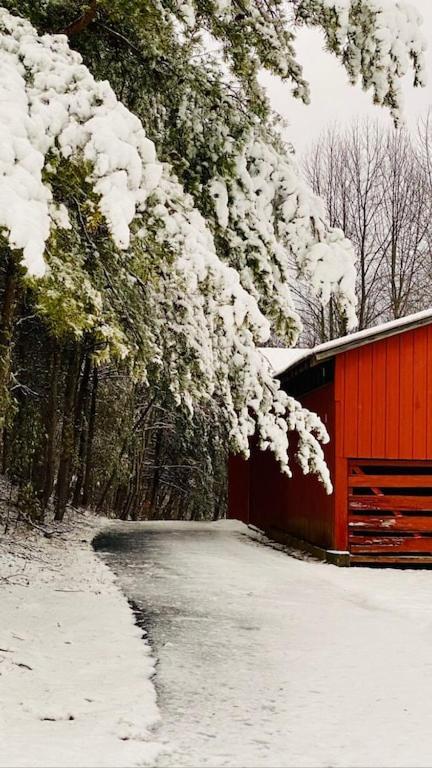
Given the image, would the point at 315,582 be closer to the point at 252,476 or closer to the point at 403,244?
the point at 252,476

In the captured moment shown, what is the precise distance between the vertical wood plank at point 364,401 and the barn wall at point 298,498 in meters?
0.42

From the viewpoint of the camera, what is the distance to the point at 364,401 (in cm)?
1287

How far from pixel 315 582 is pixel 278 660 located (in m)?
4.43

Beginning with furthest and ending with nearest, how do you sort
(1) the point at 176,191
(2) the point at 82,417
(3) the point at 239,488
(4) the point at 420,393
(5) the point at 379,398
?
1. (3) the point at 239,488
2. (2) the point at 82,417
3. (4) the point at 420,393
4. (5) the point at 379,398
5. (1) the point at 176,191

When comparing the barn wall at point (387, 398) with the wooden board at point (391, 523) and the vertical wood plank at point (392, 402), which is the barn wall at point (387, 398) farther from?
the wooden board at point (391, 523)

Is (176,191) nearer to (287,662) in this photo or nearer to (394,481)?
(287,662)

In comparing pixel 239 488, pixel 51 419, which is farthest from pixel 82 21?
pixel 239 488

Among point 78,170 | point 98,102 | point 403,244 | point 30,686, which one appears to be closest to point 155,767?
point 30,686

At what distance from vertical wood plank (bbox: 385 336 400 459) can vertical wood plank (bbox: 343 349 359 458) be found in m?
0.51

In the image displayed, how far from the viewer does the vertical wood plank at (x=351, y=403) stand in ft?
41.9

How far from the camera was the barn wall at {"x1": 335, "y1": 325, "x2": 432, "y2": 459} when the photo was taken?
12.8m

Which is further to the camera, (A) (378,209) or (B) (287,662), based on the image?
(A) (378,209)

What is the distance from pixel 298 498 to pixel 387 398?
2.96 metres

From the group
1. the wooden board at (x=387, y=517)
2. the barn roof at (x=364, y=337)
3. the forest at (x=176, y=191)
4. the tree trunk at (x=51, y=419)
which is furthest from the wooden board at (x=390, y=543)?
the tree trunk at (x=51, y=419)
